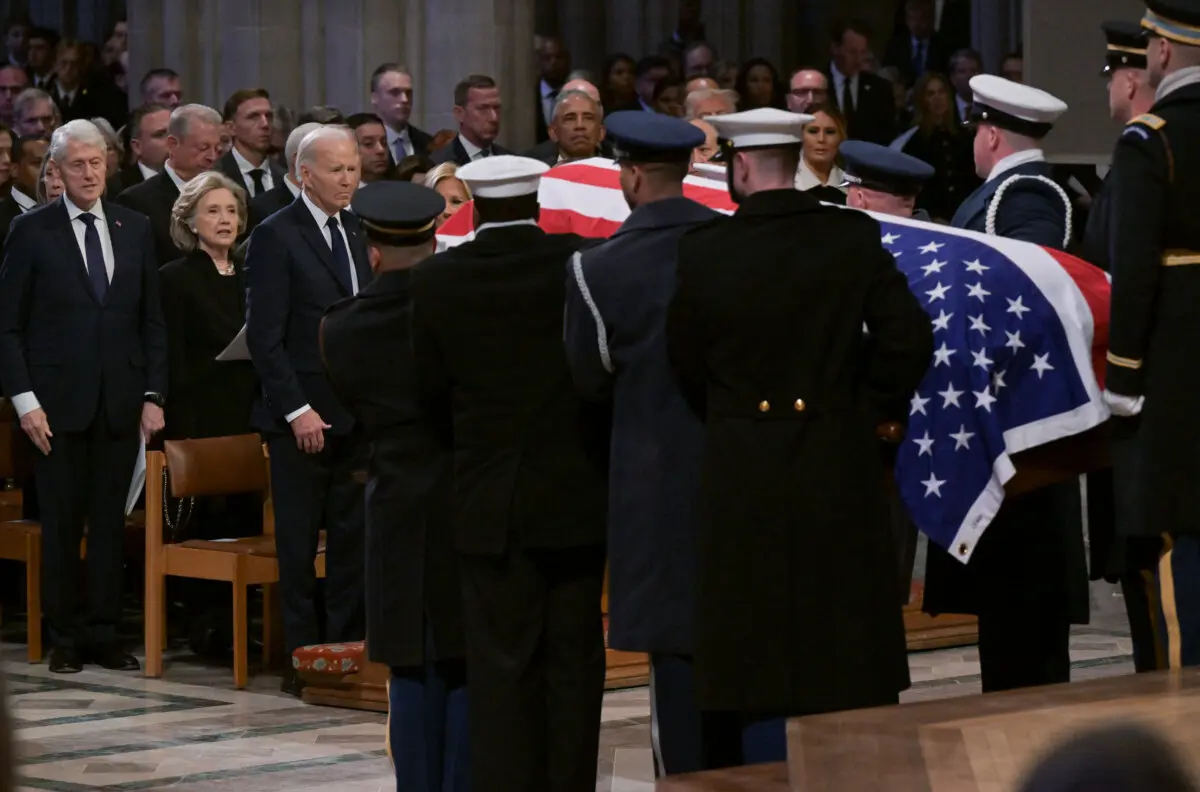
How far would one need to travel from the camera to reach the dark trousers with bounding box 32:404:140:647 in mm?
7883

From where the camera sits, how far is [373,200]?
193 inches

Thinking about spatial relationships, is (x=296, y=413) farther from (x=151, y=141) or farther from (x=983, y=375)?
(x=983, y=375)

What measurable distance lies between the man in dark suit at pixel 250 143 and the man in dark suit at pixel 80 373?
1.50 metres

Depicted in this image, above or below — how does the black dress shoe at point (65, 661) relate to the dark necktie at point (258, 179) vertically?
below

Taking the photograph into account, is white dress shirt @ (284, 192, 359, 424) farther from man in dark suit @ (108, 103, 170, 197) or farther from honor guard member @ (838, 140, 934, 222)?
honor guard member @ (838, 140, 934, 222)

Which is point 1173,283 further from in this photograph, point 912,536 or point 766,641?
point 912,536

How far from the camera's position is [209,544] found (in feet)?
25.3

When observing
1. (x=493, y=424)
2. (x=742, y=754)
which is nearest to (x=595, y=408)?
(x=493, y=424)

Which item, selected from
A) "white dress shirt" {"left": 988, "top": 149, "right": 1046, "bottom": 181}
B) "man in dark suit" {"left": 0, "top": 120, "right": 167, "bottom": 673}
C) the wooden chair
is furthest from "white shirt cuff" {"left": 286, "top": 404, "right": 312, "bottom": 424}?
"white dress shirt" {"left": 988, "top": 149, "right": 1046, "bottom": 181}

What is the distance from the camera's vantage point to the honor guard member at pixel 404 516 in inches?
189

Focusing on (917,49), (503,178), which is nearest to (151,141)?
(503,178)

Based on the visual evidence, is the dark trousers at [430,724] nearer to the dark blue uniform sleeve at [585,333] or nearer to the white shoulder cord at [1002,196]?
the dark blue uniform sleeve at [585,333]

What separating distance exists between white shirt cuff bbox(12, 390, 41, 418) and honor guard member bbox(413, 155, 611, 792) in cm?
354

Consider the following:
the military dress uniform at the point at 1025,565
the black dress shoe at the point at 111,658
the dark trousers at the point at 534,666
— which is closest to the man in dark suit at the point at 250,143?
the black dress shoe at the point at 111,658
